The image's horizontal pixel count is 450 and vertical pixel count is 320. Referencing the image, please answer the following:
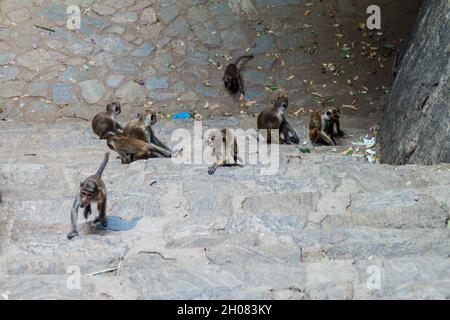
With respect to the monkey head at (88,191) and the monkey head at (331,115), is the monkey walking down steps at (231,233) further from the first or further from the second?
the monkey head at (331,115)

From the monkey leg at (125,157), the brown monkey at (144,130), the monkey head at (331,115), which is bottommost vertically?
the monkey leg at (125,157)

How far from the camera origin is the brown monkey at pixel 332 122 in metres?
8.37

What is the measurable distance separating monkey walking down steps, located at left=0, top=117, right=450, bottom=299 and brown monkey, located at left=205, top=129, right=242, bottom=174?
0.31 metres

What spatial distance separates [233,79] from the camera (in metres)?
10.2

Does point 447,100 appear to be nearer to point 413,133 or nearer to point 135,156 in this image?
point 413,133

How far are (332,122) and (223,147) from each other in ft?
7.71

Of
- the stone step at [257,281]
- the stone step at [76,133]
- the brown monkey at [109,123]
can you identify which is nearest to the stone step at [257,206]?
the stone step at [257,281]

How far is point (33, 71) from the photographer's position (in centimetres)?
1048

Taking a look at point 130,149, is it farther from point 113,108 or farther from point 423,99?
point 423,99

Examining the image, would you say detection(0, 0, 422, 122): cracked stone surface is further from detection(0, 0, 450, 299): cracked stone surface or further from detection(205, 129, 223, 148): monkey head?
detection(205, 129, 223, 148): monkey head

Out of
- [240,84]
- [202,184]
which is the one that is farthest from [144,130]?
[240,84]

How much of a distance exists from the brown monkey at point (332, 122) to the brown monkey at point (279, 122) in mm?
415

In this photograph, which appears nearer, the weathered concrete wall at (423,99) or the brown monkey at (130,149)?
the weathered concrete wall at (423,99)
